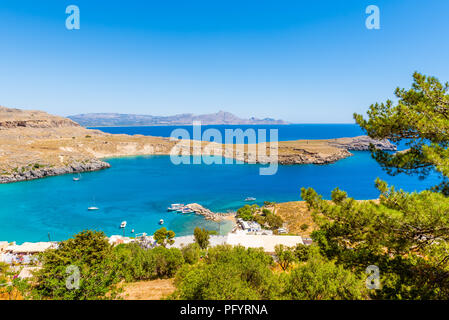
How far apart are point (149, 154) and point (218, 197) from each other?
228 ft

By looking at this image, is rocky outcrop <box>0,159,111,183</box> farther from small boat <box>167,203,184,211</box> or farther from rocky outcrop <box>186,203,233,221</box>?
rocky outcrop <box>186,203,233,221</box>

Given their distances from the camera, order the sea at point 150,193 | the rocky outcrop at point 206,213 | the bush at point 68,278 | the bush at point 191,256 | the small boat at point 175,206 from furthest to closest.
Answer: the small boat at point 175,206, the rocky outcrop at point 206,213, the sea at point 150,193, the bush at point 191,256, the bush at point 68,278

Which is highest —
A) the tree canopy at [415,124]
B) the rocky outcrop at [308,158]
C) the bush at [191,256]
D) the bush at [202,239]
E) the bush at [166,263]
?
the tree canopy at [415,124]

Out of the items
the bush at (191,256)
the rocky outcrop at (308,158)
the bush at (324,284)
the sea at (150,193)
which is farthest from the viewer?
the rocky outcrop at (308,158)

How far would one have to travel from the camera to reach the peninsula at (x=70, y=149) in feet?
212

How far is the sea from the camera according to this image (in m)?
33.1

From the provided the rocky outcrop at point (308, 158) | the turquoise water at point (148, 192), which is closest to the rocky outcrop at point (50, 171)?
the turquoise water at point (148, 192)

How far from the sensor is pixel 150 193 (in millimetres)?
50469

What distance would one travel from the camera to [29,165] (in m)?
63.4

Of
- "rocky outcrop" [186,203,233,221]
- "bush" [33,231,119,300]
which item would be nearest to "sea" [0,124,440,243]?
"rocky outcrop" [186,203,233,221]

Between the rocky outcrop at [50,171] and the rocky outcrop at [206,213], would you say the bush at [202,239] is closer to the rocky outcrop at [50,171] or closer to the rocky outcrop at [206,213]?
the rocky outcrop at [206,213]

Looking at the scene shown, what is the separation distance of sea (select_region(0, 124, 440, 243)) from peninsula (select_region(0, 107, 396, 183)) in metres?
5.76
